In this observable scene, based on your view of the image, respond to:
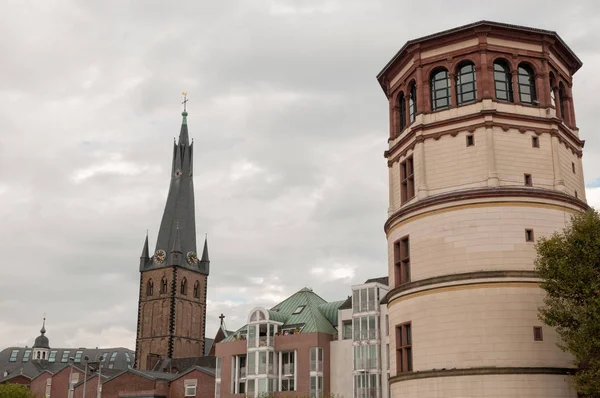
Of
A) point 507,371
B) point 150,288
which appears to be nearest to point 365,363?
point 507,371

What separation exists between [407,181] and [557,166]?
811 cm

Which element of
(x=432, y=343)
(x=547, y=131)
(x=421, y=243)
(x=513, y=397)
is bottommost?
(x=513, y=397)

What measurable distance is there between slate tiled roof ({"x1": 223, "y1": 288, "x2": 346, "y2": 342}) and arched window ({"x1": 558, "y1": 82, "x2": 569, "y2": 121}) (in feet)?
165

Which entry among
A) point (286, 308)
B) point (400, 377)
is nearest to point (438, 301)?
point (400, 377)

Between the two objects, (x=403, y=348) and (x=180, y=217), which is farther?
(x=180, y=217)

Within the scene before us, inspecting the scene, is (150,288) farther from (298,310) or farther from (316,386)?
(316,386)

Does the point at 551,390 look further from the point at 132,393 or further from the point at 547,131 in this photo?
the point at 132,393

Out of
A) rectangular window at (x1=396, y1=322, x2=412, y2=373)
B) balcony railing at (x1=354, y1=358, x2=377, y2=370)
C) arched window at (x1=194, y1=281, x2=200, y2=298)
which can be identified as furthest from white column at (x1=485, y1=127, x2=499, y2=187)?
arched window at (x1=194, y1=281, x2=200, y2=298)

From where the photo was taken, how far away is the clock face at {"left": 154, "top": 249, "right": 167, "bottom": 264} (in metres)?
170

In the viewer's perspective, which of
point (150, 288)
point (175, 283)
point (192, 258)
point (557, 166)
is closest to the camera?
point (557, 166)

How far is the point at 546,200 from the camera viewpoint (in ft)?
126

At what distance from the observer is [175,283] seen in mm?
167625

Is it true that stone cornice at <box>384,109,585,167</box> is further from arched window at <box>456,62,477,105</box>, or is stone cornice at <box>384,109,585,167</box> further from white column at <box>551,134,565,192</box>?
arched window at <box>456,62,477,105</box>

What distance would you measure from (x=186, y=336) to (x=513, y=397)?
5407 inches
